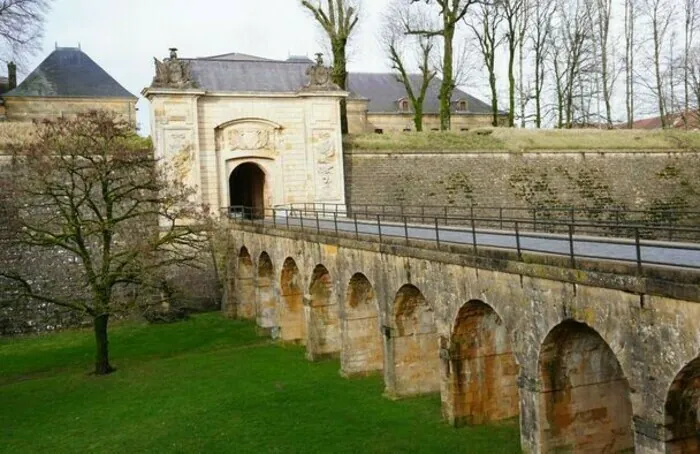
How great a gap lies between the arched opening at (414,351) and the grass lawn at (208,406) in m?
0.35

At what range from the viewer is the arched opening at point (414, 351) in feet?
42.3

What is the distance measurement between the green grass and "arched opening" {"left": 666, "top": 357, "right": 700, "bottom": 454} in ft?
70.5

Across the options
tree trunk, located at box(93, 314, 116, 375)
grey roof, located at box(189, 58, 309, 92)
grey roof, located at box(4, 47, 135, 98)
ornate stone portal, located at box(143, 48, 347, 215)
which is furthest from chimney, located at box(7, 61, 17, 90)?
tree trunk, located at box(93, 314, 116, 375)

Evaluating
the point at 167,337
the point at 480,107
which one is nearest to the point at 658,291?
the point at 167,337

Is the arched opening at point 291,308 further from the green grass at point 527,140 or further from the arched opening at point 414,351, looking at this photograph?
the green grass at point 527,140

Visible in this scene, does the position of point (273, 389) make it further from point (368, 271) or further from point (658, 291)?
point (658, 291)

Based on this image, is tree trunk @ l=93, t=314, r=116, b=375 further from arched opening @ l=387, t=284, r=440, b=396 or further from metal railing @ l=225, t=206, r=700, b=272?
arched opening @ l=387, t=284, r=440, b=396

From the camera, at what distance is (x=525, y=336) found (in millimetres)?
9148

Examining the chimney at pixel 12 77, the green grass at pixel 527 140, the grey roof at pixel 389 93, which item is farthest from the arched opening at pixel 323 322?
the grey roof at pixel 389 93

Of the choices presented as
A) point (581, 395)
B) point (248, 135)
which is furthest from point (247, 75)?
point (581, 395)

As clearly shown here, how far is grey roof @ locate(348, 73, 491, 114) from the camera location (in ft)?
158

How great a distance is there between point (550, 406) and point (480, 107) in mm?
43204

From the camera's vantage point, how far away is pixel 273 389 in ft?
47.5

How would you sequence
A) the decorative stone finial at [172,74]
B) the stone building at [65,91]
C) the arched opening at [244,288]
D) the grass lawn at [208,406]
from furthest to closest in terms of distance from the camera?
1. the stone building at [65,91]
2. the decorative stone finial at [172,74]
3. the arched opening at [244,288]
4. the grass lawn at [208,406]
